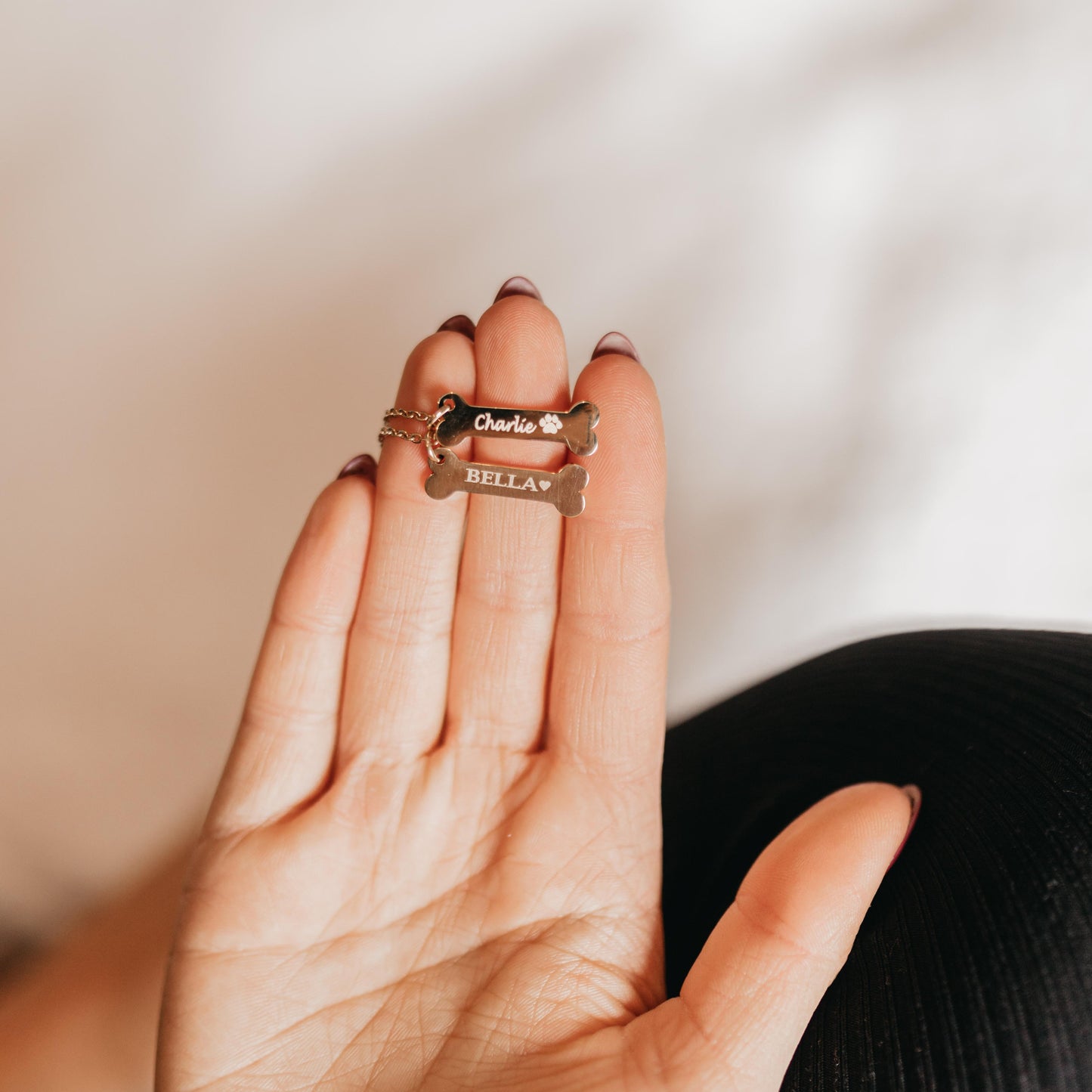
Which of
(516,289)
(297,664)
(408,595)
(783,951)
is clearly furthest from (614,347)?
(783,951)

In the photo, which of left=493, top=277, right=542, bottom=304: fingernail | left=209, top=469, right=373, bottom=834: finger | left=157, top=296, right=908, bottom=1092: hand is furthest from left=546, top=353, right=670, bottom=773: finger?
left=209, top=469, right=373, bottom=834: finger

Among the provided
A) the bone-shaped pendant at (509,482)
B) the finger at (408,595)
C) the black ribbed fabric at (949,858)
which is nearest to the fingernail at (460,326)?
the finger at (408,595)

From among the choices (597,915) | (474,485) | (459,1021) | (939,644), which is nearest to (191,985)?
(459,1021)

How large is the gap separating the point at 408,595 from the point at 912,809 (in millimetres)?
601

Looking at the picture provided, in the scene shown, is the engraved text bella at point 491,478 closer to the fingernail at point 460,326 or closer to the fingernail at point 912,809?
the fingernail at point 460,326

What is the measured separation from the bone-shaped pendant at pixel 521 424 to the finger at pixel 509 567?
27 millimetres

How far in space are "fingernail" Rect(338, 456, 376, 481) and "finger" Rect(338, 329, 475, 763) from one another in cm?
5

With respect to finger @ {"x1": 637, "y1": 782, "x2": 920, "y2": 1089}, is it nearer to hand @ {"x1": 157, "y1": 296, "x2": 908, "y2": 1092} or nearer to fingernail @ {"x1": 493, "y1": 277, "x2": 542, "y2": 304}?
hand @ {"x1": 157, "y1": 296, "x2": 908, "y2": 1092}

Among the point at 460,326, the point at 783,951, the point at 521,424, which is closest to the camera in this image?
the point at 783,951

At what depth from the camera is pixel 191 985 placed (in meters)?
0.87

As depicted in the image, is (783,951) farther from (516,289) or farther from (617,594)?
(516,289)

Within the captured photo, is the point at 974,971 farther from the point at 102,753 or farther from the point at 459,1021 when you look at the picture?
the point at 102,753

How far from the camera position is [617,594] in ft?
2.83

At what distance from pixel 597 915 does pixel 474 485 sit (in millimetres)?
504
